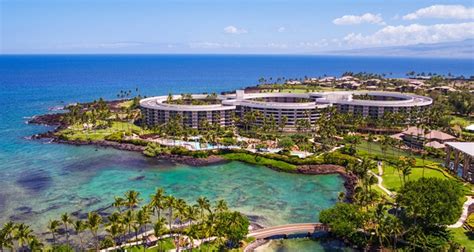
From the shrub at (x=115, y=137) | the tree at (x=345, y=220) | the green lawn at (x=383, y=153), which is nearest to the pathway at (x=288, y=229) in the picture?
the tree at (x=345, y=220)

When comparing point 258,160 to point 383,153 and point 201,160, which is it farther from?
point 383,153

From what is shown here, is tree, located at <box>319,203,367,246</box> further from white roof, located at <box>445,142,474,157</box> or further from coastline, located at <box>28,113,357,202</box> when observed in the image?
white roof, located at <box>445,142,474,157</box>

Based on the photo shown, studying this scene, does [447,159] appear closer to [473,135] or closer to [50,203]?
[473,135]

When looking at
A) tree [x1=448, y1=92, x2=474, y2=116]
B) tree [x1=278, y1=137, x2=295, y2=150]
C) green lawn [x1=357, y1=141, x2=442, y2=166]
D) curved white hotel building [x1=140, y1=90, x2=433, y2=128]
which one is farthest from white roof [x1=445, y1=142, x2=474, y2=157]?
tree [x1=448, y1=92, x2=474, y2=116]

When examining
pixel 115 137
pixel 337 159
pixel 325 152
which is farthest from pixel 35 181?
pixel 325 152

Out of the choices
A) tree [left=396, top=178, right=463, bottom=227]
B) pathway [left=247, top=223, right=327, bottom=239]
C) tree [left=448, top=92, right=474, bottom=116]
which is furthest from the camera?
tree [left=448, top=92, right=474, bottom=116]
